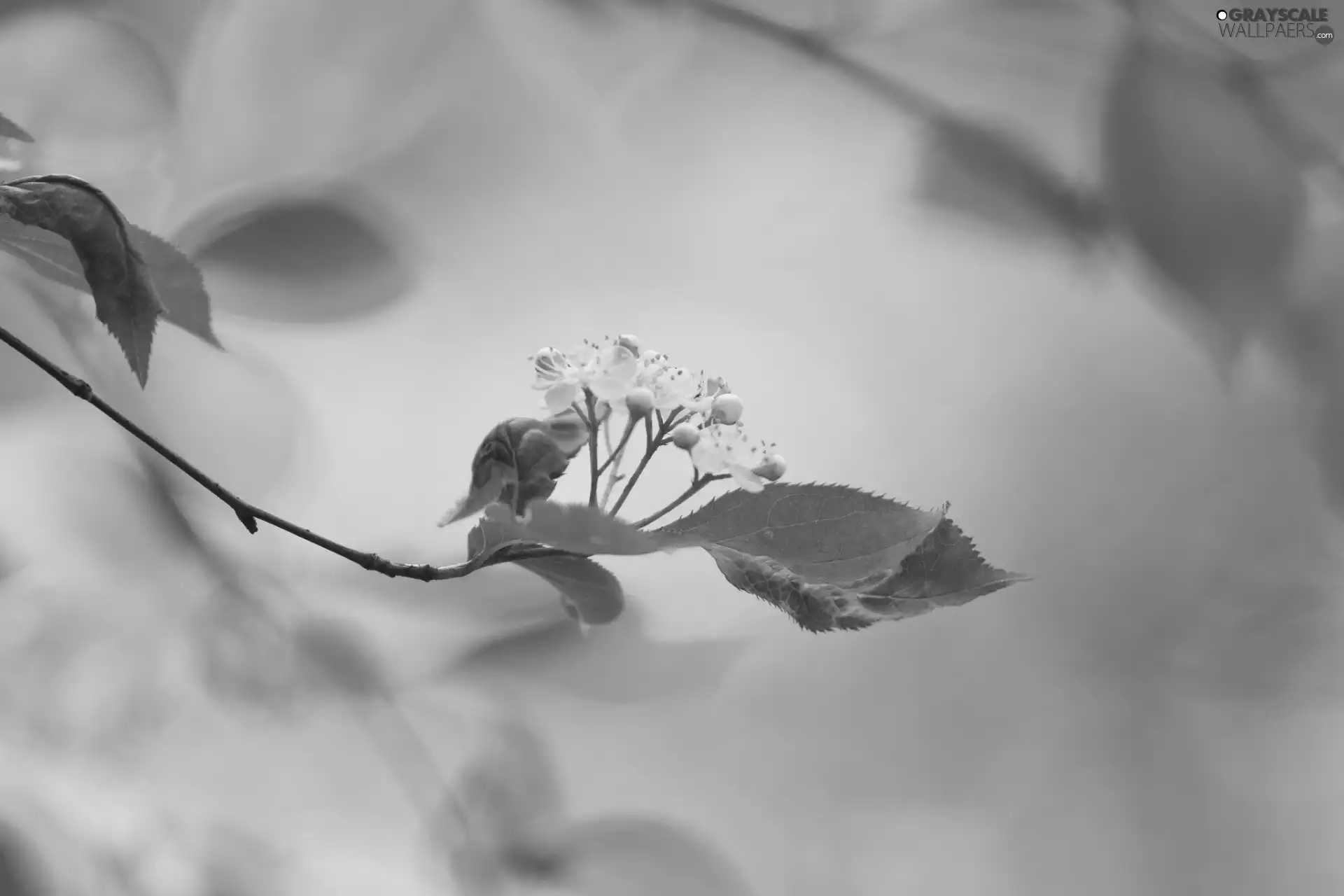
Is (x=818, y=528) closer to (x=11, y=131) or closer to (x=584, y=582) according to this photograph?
(x=584, y=582)

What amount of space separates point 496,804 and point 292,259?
42 centimetres

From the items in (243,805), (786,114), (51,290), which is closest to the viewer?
(51,290)

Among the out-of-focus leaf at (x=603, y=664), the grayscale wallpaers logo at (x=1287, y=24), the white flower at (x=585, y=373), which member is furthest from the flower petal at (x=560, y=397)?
the grayscale wallpaers logo at (x=1287, y=24)

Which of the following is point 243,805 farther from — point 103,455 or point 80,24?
point 80,24

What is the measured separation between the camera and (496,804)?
0.73 metres

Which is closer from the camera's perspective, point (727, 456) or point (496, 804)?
point (727, 456)

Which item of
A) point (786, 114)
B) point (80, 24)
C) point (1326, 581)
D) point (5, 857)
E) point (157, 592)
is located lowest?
point (5, 857)

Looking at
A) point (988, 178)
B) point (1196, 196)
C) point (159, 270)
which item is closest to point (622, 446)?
point (159, 270)

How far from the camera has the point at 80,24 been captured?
0.75 metres

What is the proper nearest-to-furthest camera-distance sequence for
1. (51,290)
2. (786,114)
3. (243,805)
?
(51,290), (243,805), (786,114)

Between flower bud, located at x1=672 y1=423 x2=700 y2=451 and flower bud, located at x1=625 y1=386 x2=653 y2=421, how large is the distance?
1 centimetres

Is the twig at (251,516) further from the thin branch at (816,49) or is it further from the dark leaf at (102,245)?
the thin branch at (816,49)

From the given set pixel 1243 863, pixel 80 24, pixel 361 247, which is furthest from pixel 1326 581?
pixel 80 24

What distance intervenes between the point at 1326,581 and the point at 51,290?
990mm
